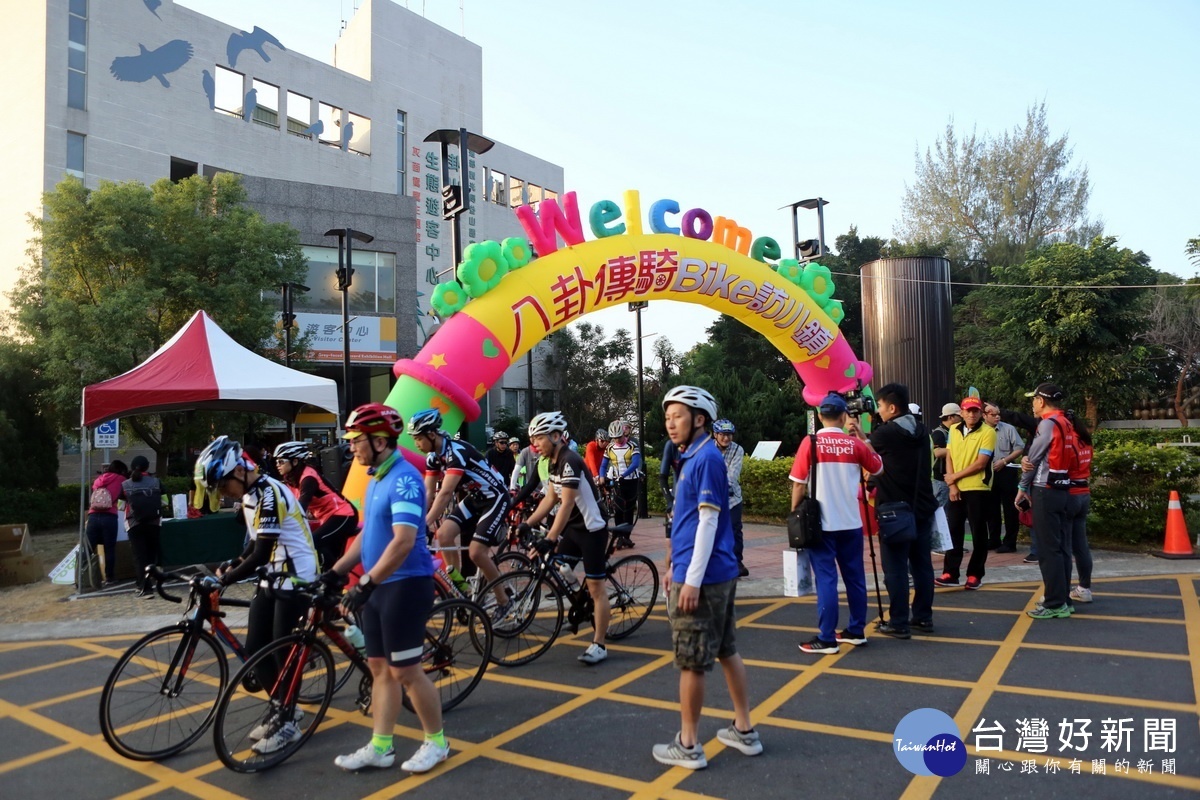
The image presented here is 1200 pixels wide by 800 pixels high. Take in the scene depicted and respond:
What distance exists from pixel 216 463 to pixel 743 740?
3.07 meters

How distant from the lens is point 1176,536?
8797mm

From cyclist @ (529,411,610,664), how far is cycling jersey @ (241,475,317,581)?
5.85 ft

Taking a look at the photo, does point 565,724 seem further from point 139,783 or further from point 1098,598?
point 1098,598

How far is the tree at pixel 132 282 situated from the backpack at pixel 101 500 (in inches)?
333

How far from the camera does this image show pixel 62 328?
16922 mm

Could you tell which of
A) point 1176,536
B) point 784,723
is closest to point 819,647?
point 784,723

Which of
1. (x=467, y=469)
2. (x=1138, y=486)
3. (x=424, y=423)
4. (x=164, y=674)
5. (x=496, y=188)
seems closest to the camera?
(x=164, y=674)

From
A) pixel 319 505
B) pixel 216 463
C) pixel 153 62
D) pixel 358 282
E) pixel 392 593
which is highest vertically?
pixel 153 62

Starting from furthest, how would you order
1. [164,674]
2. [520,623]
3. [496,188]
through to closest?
[496,188]
[520,623]
[164,674]

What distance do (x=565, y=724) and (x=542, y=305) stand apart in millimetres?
5853

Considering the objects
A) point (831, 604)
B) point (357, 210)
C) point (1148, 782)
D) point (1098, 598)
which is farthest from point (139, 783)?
point (357, 210)

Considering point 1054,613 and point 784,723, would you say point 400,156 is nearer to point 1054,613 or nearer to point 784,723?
point 1054,613

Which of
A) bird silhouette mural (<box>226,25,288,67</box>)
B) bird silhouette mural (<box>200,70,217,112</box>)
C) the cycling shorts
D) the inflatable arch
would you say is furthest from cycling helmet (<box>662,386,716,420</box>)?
bird silhouette mural (<box>226,25,288,67</box>)

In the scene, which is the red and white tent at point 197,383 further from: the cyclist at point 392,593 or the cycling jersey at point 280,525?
the cyclist at point 392,593
